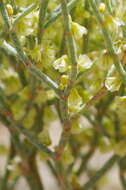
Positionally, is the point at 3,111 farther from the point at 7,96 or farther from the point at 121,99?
the point at 121,99

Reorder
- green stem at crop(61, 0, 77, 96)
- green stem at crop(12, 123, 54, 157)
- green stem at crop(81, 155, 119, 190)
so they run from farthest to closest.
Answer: green stem at crop(81, 155, 119, 190) < green stem at crop(12, 123, 54, 157) < green stem at crop(61, 0, 77, 96)

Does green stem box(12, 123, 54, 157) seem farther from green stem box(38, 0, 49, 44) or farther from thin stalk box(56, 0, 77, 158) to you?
green stem box(38, 0, 49, 44)

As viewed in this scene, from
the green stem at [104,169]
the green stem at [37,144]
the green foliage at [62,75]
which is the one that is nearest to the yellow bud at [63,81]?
the green foliage at [62,75]

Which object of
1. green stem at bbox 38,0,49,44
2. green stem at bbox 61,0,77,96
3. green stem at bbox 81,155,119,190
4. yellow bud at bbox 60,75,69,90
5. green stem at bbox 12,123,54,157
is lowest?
green stem at bbox 81,155,119,190

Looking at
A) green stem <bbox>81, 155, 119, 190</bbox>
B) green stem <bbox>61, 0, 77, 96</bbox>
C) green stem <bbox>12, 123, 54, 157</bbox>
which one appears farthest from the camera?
green stem <bbox>81, 155, 119, 190</bbox>

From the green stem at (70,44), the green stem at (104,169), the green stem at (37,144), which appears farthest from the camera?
the green stem at (104,169)

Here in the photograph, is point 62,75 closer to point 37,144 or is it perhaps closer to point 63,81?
point 63,81

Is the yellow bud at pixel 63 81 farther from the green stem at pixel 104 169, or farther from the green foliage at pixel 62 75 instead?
the green stem at pixel 104 169

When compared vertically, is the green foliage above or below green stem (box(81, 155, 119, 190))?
above

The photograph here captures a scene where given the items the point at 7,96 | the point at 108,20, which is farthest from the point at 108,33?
the point at 7,96

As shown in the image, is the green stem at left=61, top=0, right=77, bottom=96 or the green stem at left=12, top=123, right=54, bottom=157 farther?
the green stem at left=12, top=123, right=54, bottom=157

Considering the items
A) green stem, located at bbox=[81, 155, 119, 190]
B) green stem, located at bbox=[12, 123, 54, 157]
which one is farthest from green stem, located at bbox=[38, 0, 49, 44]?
green stem, located at bbox=[81, 155, 119, 190]
